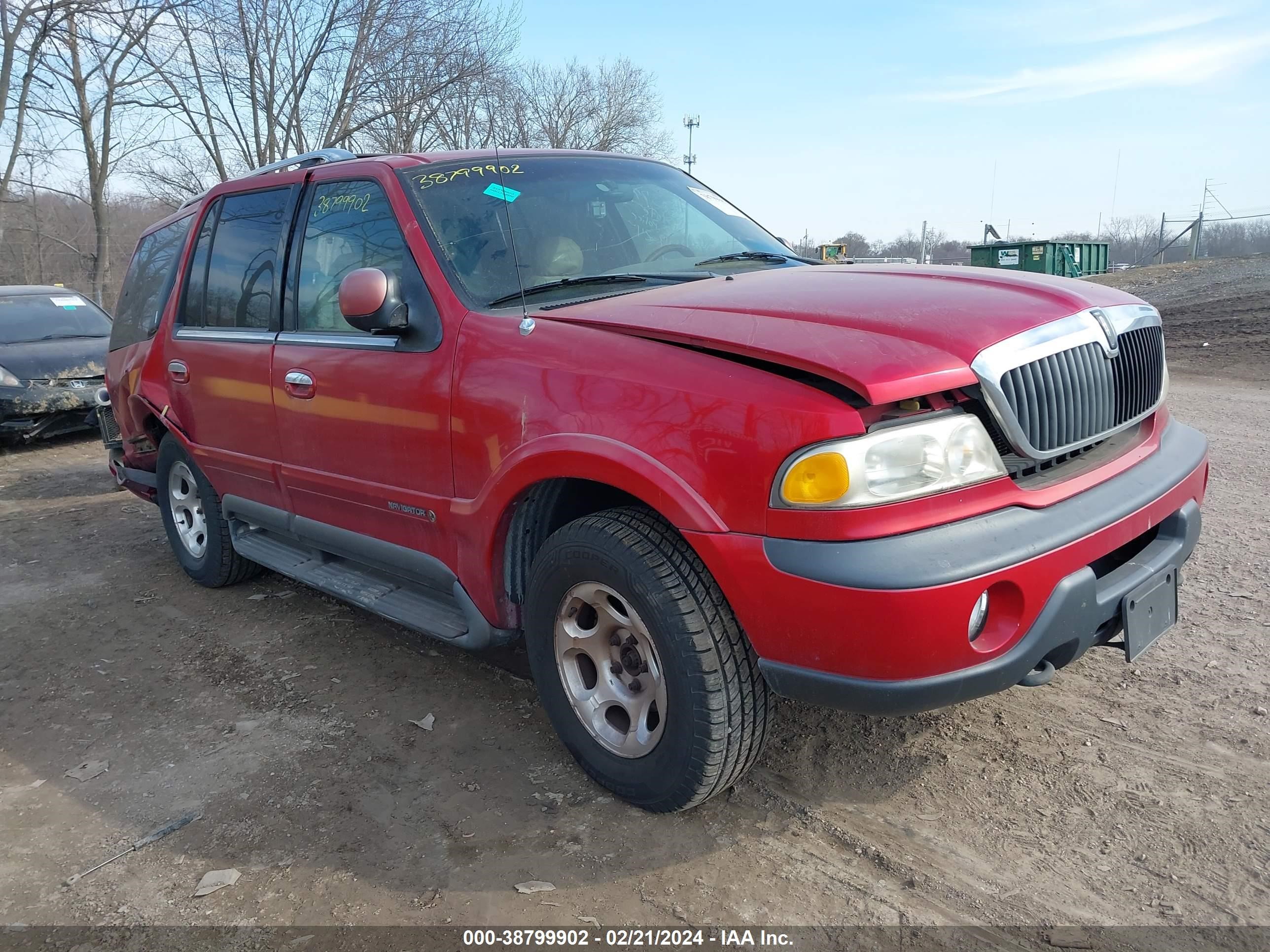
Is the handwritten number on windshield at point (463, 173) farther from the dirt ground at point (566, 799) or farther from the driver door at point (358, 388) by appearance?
the dirt ground at point (566, 799)

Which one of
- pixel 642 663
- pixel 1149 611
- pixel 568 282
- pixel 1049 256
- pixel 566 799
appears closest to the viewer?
pixel 1149 611

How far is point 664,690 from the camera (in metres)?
2.55

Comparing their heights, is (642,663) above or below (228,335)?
below

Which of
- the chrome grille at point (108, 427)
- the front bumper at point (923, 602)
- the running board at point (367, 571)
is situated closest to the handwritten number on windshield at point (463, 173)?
the running board at point (367, 571)

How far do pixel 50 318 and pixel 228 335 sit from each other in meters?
8.13

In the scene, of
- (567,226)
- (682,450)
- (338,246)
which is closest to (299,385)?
(338,246)

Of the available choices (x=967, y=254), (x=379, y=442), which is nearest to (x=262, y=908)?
(x=379, y=442)

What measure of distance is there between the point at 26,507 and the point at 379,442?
18.7ft

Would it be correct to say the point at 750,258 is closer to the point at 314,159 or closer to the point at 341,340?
the point at 341,340

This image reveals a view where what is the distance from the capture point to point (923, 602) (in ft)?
6.77

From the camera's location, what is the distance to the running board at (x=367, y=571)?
10.4 feet

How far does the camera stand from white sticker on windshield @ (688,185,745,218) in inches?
160

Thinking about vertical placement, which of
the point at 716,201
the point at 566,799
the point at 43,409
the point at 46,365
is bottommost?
the point at 566,799

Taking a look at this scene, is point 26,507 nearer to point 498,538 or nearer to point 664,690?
point 498,538
